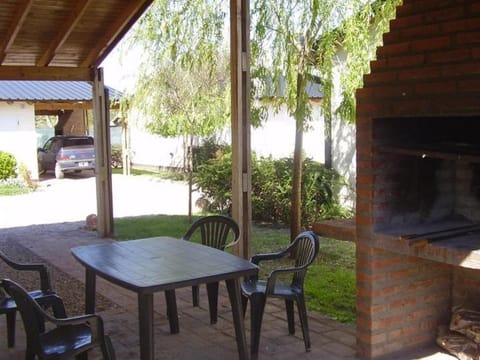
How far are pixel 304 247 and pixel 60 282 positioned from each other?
3354mm

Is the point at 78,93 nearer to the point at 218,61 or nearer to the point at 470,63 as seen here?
the point at 218,61

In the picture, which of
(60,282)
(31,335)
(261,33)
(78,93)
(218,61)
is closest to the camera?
(31,335)

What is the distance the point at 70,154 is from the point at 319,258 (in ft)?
46.2

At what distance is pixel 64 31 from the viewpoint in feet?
Result: 26.5

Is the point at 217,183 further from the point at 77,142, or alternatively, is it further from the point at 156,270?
Answer: the point at 77,142

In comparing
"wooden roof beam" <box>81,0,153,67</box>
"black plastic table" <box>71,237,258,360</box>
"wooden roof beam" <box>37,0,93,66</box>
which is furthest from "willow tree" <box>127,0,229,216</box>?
"black plastic table" <box>71,237,258,360</box>

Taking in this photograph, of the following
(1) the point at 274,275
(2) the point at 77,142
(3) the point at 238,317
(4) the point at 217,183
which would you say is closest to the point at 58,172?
(2) the point at 77,142

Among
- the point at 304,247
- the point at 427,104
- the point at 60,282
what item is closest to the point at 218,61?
the point at 60,282

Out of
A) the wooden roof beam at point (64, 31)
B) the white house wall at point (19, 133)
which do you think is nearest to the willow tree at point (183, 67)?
the wooden roof beam at point (64, 31)

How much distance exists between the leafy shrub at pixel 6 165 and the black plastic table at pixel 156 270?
1392 centimetres

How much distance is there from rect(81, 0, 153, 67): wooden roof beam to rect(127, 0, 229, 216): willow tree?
1.19 meters

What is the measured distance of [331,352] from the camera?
432 centimetres

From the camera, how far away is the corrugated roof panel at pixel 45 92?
18359 millimetres

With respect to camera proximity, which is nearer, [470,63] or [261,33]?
[470,63]
